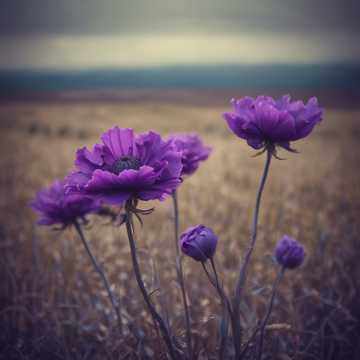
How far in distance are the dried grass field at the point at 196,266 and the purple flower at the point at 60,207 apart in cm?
6

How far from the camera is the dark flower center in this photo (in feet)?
2.54

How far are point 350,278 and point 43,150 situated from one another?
401 centimetres

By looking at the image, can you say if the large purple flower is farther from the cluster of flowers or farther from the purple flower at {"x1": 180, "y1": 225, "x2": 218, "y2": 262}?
the purple flower at {"x1": 180, "y1": 225, "x2": 218, "y2": 262}

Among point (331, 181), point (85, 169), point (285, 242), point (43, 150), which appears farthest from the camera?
point (43, 150)

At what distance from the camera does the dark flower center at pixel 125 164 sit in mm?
773

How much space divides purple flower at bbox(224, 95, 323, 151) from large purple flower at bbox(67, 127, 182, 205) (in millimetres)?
165

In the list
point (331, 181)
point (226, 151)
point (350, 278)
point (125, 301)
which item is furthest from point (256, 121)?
point (226, 151)

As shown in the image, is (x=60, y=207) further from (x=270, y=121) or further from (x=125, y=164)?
(x=270, y=121)

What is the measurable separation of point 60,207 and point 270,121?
615mm

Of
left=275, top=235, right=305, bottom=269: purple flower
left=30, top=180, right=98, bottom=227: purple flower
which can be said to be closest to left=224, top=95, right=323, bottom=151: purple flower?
left=275, top=235, right=305, bottom=269: purple flower

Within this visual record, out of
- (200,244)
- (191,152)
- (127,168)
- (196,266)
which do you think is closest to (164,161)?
(127,168)

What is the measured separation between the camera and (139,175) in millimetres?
685

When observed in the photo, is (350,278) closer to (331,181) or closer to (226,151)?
(331,181)

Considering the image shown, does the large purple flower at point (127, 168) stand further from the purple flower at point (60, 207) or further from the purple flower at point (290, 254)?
the purple flower at point (290, 254)
